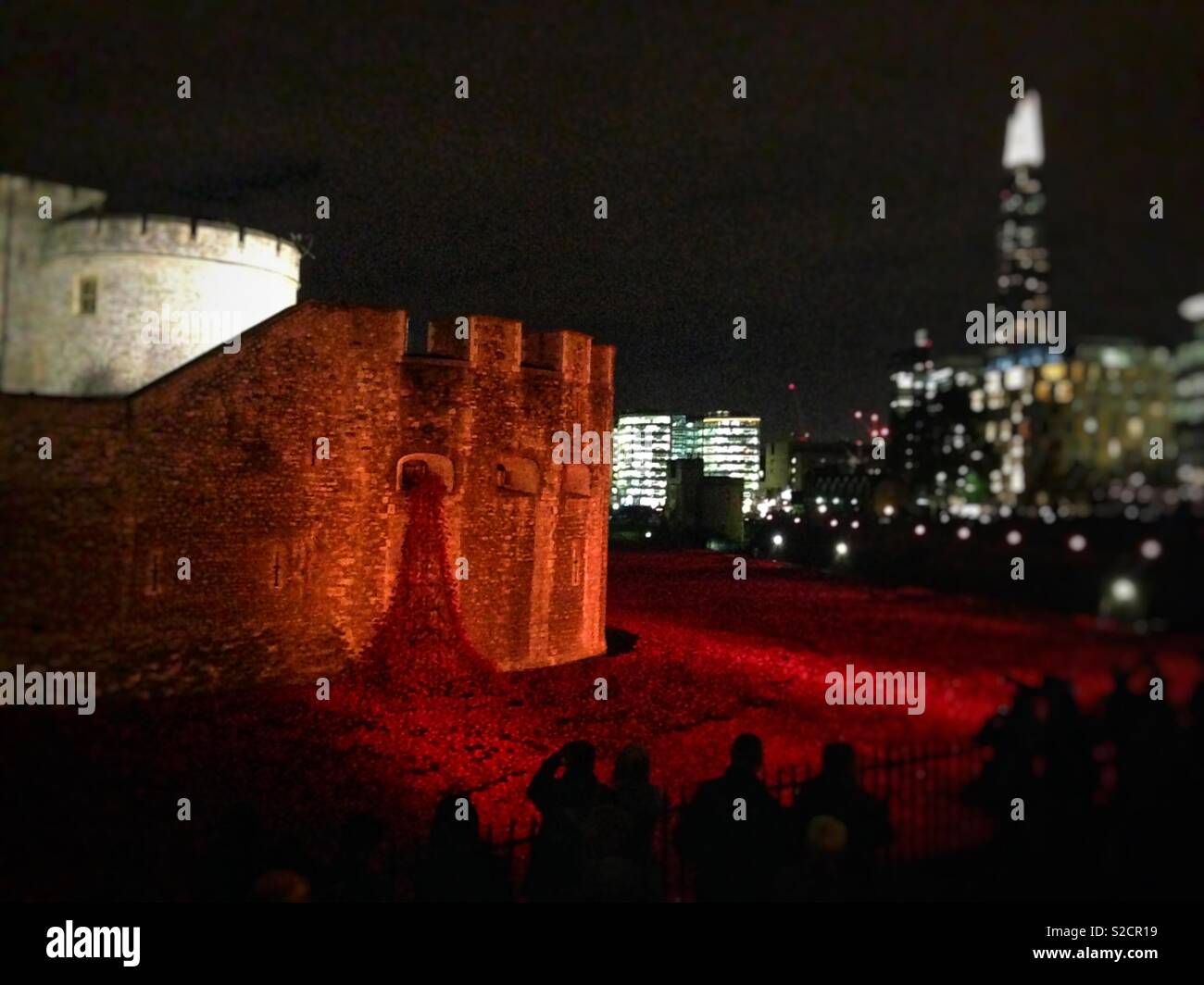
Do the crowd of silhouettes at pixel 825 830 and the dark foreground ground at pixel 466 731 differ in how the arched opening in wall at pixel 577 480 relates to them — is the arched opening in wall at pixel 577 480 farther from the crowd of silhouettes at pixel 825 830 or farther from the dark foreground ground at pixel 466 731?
the crowd of silhouettes at pixel 825 830

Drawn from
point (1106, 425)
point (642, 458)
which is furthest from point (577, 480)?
point (642, 458)

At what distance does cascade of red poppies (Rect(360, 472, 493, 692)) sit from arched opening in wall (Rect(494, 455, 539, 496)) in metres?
1.36

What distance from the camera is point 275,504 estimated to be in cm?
1241

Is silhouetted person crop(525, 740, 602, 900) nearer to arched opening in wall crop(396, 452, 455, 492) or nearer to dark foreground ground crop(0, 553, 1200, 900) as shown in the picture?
dark foreground ground crop(0, 553, 1200, 900)

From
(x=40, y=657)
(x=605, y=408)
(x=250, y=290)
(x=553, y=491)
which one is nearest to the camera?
(x=40, y=657)

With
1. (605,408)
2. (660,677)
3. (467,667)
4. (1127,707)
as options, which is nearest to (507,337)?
(605,408)

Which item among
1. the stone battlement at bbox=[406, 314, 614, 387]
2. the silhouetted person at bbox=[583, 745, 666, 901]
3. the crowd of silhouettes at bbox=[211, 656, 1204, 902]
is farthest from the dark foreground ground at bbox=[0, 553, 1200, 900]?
the stone battlement at bbox=[406, 314, 614, 387]

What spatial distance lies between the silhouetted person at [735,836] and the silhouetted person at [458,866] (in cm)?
138

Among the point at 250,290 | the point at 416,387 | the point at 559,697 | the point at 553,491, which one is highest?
the point at 250,290

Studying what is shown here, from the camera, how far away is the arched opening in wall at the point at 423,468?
46.2ft

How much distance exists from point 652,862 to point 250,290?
1629cm

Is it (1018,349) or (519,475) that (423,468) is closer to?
(519,475)
